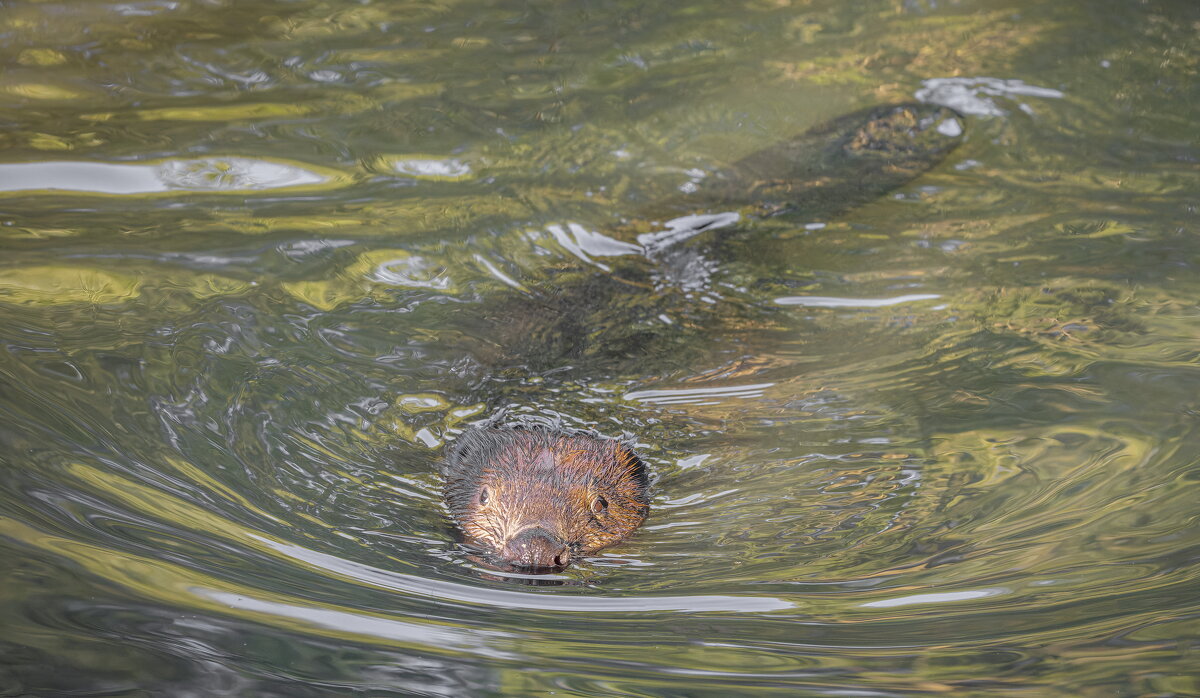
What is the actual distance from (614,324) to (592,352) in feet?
0.80

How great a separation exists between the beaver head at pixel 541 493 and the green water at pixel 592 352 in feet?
0.40

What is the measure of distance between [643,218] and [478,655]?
11.8 ft

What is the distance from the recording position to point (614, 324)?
4977 millimetres

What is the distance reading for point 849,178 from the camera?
582 centimetres

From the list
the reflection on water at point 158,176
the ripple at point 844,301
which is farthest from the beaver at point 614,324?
the reflection on water at point 158,176

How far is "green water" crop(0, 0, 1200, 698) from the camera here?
2631mm

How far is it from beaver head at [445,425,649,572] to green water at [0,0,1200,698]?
0.12 m

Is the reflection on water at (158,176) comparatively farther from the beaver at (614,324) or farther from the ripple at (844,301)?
the ripple at (844,301)

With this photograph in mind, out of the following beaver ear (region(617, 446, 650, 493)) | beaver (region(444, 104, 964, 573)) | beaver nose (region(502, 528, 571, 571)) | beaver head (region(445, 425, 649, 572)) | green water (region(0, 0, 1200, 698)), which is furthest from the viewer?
beaver ear (region(617, 446, 650, 493))

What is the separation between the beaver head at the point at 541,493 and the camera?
11.8 ft

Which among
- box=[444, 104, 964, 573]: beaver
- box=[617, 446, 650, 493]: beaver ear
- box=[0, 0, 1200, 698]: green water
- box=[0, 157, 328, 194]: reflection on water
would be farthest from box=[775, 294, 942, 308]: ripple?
box=[0, 157, 328, 194]: reflection on water

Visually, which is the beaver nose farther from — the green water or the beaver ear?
the beaver ear

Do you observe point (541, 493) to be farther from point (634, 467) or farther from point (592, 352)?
point (592, 352)

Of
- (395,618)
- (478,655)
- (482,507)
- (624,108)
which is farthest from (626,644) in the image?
(624,108)
